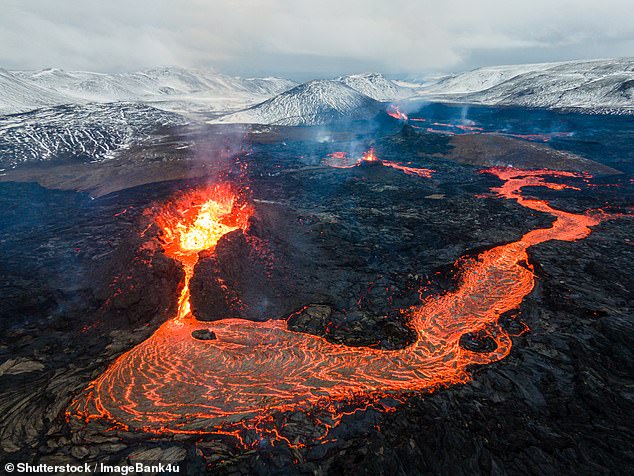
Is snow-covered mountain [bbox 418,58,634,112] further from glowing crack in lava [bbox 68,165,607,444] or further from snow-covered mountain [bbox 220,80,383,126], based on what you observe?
glowing crack in lava [bbox 68,165,607,444]

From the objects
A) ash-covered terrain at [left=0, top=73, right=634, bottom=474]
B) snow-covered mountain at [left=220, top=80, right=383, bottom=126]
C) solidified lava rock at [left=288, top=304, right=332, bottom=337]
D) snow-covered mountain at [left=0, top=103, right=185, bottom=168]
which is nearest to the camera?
ash-covered terrain at [left=0, top=73, right=634, bottom=474]

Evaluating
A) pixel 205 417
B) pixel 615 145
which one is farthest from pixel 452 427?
pixel 615 145

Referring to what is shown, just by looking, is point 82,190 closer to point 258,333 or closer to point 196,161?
point 196,161

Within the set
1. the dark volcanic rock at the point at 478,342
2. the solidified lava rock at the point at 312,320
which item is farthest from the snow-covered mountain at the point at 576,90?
the solidified lava rock at the point at 312,320

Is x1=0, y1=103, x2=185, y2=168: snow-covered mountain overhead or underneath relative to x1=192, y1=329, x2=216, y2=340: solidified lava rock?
overhead

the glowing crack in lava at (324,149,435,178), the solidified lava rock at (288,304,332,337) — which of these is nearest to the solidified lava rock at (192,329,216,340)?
the solidified lava rock at (288,304,332,337)

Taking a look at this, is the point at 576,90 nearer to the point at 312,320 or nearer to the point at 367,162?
the point at 367,162

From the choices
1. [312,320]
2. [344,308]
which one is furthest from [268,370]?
[344,308]
